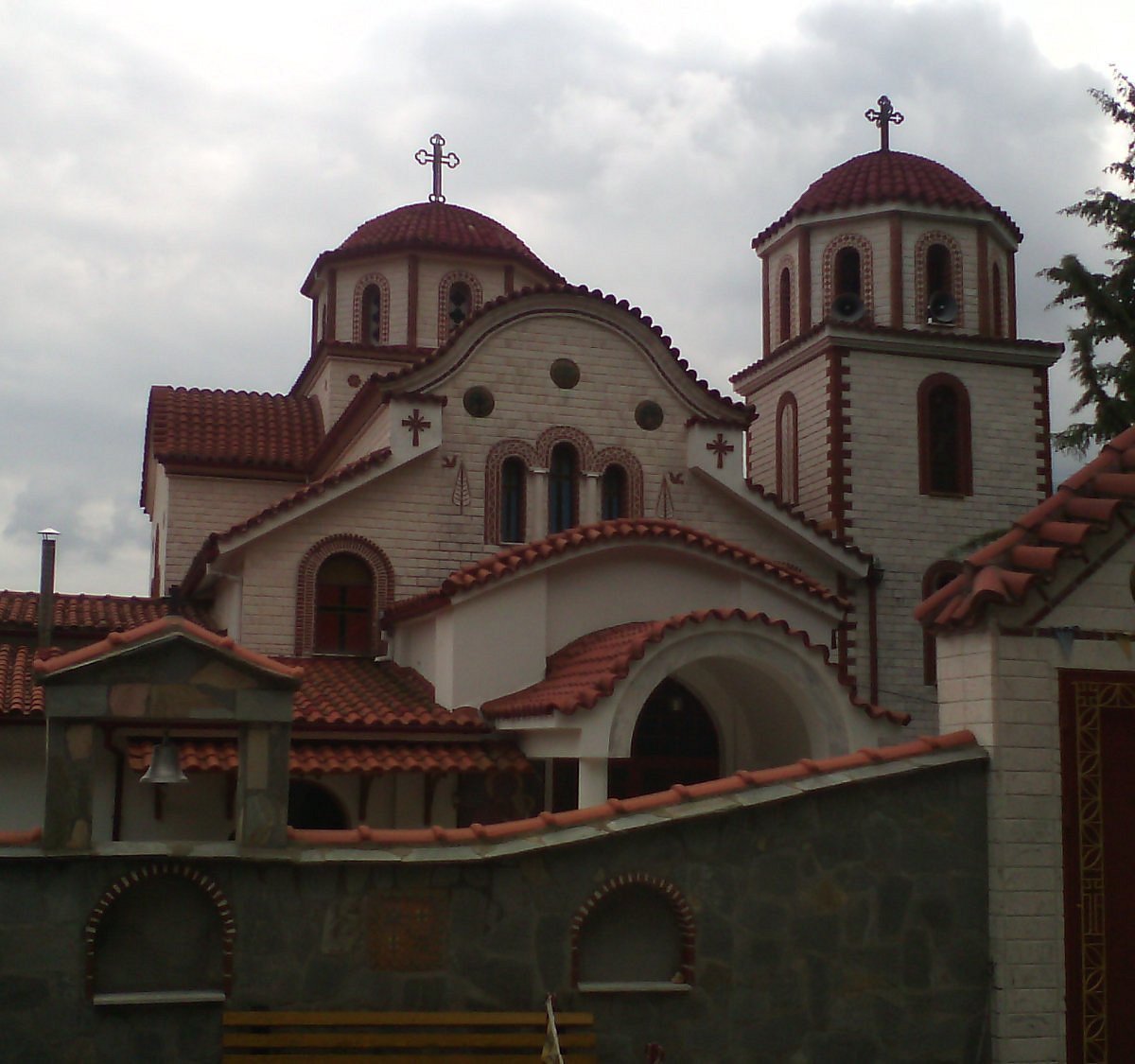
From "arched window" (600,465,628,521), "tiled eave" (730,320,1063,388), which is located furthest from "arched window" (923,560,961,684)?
"arched window" (600,465,628,521)

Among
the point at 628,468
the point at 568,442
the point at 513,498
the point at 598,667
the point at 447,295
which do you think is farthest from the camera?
the point at 447,295

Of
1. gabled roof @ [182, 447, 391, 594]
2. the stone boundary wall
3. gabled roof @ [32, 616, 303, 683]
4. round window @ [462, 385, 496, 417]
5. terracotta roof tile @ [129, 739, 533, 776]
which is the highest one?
round window @ [462, 385, 496, 417]

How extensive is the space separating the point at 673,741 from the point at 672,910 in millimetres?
9616

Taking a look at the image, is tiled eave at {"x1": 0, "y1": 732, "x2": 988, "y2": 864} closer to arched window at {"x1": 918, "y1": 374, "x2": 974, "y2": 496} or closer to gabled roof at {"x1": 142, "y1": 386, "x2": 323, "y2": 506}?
arched window at {"x1": 918, "y1": 374, "x2": 974, "y2": 496}

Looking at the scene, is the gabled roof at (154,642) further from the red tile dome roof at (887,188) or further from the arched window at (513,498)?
the red tile dome roof at (887,188)

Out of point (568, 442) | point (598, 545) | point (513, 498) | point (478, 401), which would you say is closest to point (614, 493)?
point (568, 442)

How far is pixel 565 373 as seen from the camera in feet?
68.7

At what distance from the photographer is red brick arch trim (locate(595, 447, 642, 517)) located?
2102 centimetres

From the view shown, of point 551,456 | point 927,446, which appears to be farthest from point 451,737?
point 927,446

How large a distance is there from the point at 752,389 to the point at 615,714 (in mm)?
12414

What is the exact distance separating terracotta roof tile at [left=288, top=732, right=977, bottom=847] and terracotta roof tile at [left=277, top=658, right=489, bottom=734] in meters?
6.34

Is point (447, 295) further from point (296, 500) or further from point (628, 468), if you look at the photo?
point (296, 500)

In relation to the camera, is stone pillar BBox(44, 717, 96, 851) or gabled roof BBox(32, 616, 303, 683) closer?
stone pillar BBox(44, 717, 96, 851)

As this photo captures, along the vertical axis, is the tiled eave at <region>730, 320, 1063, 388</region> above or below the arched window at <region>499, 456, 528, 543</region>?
above
